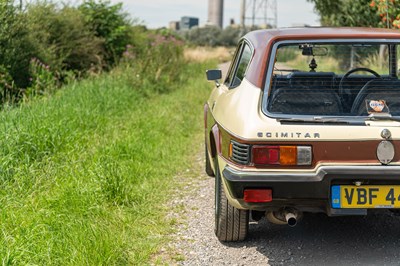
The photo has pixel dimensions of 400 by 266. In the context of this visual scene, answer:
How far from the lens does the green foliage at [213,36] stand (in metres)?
58.3

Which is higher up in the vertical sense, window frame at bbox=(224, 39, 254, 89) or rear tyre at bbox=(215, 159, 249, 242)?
window frame at bbox=(224, 39, 254, 89)

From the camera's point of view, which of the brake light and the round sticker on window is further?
the round sticker on window

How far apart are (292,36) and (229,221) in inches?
55.4

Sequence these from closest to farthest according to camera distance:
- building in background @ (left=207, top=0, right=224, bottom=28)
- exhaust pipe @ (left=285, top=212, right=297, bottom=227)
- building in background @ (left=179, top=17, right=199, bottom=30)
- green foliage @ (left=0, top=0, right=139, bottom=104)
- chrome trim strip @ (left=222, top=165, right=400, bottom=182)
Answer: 1. chrome trim strip @ (left=222, top=165, right=400, bottom=182)
2. exhaust pipe @ (left=285, top=212, right=297, bottom=227)
3. green foliage @ (left=0, top=0, right=139, bottom=104)
4. building in background @ (left=207, top=0, right=224, bottom=28)
5. building in background @ (left=179, top=17, right=199, bottom=30)

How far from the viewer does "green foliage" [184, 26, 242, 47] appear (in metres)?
58.3

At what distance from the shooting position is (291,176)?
11.8 ft

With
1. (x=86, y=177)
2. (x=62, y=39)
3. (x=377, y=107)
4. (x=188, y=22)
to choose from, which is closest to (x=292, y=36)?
(x=377, y=107)

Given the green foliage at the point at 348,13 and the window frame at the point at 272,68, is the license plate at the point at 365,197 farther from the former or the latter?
the green foliage at the point at 348,13

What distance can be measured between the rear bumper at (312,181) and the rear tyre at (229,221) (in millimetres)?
582

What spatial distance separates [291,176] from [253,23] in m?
53.1

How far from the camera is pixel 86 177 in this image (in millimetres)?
5625

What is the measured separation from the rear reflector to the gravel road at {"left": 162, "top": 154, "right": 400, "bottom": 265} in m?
0.66

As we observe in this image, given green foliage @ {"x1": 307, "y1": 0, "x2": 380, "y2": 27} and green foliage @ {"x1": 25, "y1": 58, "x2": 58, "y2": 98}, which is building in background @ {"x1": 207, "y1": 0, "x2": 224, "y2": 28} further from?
green foliage @ {"x1": 25, "y1": 58, "x2": 58, "y2": 98}

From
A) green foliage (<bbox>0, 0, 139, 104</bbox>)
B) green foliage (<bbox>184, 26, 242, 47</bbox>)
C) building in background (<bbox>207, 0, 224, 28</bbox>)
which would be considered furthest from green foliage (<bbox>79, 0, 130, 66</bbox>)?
building in background (<bbox>207, 0, 224, 28</bbox>)
